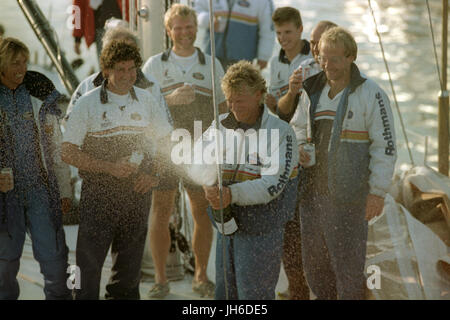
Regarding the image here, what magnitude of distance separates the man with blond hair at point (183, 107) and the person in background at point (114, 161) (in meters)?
0.33

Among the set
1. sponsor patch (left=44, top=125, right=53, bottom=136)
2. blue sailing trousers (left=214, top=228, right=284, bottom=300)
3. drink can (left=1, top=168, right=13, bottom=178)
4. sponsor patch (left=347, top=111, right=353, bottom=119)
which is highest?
sponsor patch (left=347, top=111, right=353, bottom=119)

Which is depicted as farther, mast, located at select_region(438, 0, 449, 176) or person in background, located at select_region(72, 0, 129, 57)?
mast, located at select_region(438, 0, 449, 176)

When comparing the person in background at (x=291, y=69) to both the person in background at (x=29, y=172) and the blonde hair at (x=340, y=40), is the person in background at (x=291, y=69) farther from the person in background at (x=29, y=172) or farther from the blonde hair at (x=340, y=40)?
the person in background at (x=29, y=172)

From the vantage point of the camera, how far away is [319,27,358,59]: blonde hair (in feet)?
9.27

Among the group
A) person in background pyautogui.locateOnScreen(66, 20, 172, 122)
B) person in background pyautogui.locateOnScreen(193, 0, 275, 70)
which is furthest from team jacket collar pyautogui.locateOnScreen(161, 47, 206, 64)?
person in background pyautogui.locateOnScreen(193, 0, 275, 70)

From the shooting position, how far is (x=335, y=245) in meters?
3.00

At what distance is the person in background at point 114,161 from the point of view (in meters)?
2.86

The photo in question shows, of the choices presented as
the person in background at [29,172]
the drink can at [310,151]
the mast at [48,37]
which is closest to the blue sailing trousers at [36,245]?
the person in background at [29,172]

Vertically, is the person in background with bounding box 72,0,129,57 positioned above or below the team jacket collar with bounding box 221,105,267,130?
above

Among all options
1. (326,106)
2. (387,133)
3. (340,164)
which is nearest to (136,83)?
(326,106)

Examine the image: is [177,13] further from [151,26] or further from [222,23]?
[222,23]

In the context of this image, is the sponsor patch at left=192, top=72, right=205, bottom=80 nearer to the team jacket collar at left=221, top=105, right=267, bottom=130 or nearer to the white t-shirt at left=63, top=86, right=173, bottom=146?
the white t-shirt at left=63, top=86, right=173, bottom=146

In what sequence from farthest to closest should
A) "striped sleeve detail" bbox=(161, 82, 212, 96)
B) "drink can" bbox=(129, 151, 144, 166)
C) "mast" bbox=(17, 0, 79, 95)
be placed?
1. "mast" bbox=(17, 0, 79, 95)
2. "striped sleeve detail" bbox=(161, 82, 212, 96)
3. "drink can" bbox=(129, 151, 144, 166)

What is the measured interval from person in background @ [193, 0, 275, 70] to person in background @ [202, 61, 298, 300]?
1.50 metres
